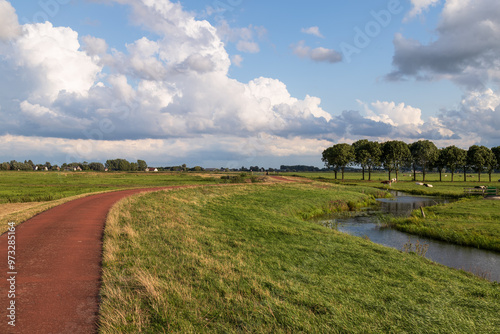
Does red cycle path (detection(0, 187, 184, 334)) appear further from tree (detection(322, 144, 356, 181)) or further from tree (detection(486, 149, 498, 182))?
tree (detection(486, 149, 498, 182))

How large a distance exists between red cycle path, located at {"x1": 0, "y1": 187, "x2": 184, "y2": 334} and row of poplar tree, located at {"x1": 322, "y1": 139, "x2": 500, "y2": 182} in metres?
95.7

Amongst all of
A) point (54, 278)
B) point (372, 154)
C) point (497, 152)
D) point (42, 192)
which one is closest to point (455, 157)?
point (497, 152)

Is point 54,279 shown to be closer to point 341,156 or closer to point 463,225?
point 463,225

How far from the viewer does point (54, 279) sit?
901 cm

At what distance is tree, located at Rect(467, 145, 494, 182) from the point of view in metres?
93.4

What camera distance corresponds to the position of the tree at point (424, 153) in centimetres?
9774

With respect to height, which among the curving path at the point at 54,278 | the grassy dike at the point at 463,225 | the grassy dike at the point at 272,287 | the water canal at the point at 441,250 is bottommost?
the water canal at the point at 441,250

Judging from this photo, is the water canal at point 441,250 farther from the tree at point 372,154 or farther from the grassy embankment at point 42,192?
the tree at point 372,154

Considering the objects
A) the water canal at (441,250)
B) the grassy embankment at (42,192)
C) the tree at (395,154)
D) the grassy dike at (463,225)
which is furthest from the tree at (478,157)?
the water canal at (441,250)

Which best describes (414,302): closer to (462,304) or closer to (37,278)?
(462,304)

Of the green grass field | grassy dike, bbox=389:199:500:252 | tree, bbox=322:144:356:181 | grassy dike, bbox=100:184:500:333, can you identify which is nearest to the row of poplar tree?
tree, bbox=322:144:356:181

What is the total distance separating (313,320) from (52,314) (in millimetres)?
6738

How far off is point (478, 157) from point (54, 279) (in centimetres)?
11957

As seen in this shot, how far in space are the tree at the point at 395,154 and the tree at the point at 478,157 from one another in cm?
1962
